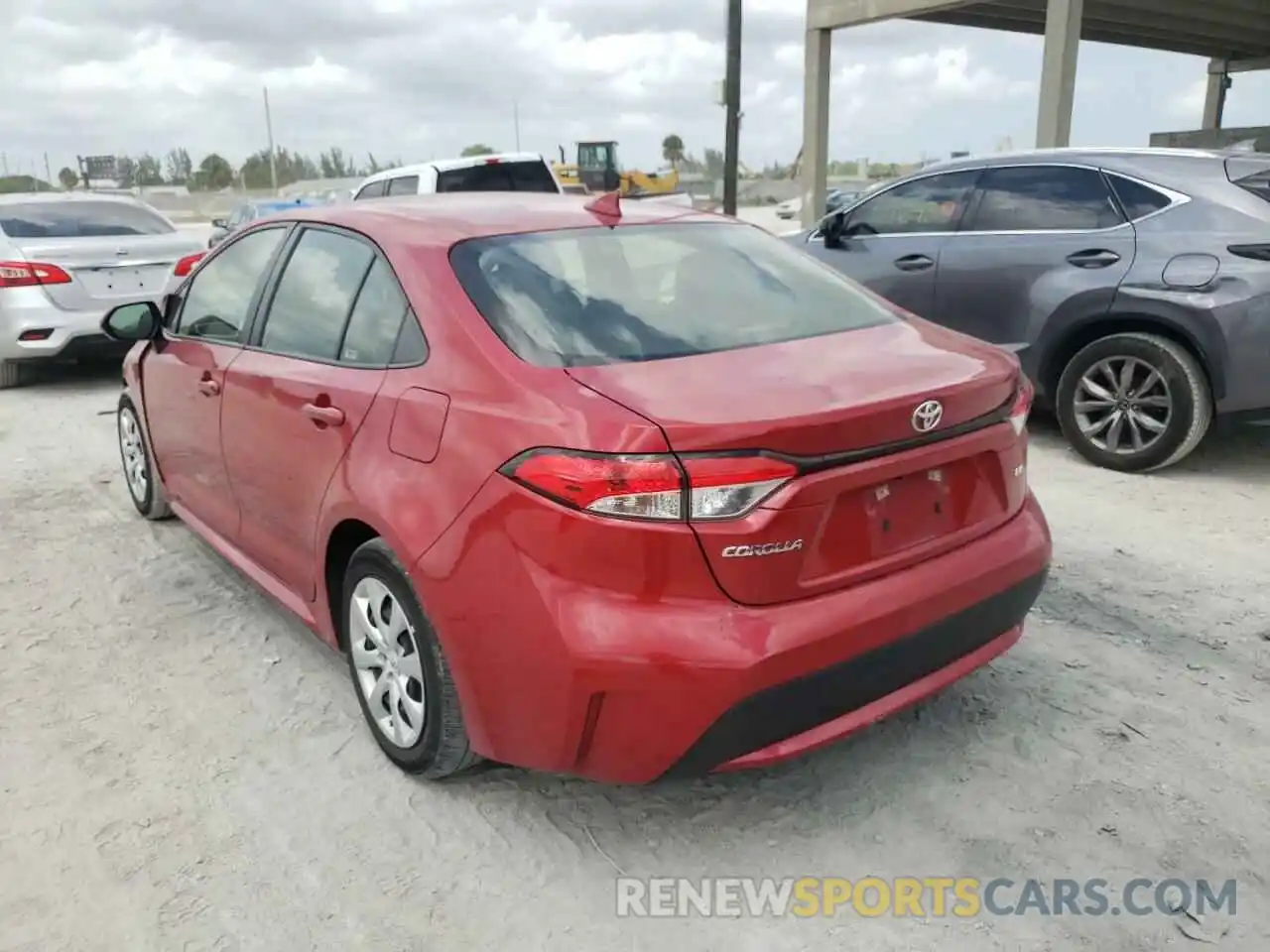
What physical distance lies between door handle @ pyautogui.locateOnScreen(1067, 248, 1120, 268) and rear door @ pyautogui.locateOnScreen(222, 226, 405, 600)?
160 inches

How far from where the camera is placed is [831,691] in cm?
230

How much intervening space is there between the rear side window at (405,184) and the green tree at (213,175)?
6370cm

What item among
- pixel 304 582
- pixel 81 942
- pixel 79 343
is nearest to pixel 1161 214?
pixel 304 582

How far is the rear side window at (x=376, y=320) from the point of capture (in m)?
2.79

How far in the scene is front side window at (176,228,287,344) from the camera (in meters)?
3.63

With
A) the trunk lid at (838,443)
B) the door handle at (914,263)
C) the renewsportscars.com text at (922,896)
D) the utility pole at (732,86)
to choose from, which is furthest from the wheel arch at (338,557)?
the utility pole at (732,86)

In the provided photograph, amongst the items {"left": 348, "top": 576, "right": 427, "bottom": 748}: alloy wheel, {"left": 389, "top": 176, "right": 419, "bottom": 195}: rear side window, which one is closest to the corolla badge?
{"left": 348, "top": 576, "right": 427, "bottom": 748}: alloy wheel

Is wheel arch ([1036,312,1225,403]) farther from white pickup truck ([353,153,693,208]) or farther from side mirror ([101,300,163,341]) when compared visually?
white pickup truck ([353,153,693,208])

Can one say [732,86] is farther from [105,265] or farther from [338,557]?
[338,557]

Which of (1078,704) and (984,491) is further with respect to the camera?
(1078,704)

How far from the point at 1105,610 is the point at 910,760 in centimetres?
134

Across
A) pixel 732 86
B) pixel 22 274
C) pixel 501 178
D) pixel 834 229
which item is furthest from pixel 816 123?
pixel 22 274

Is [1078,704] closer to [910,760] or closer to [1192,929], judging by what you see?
[910,760]

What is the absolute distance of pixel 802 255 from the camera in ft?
11.3
